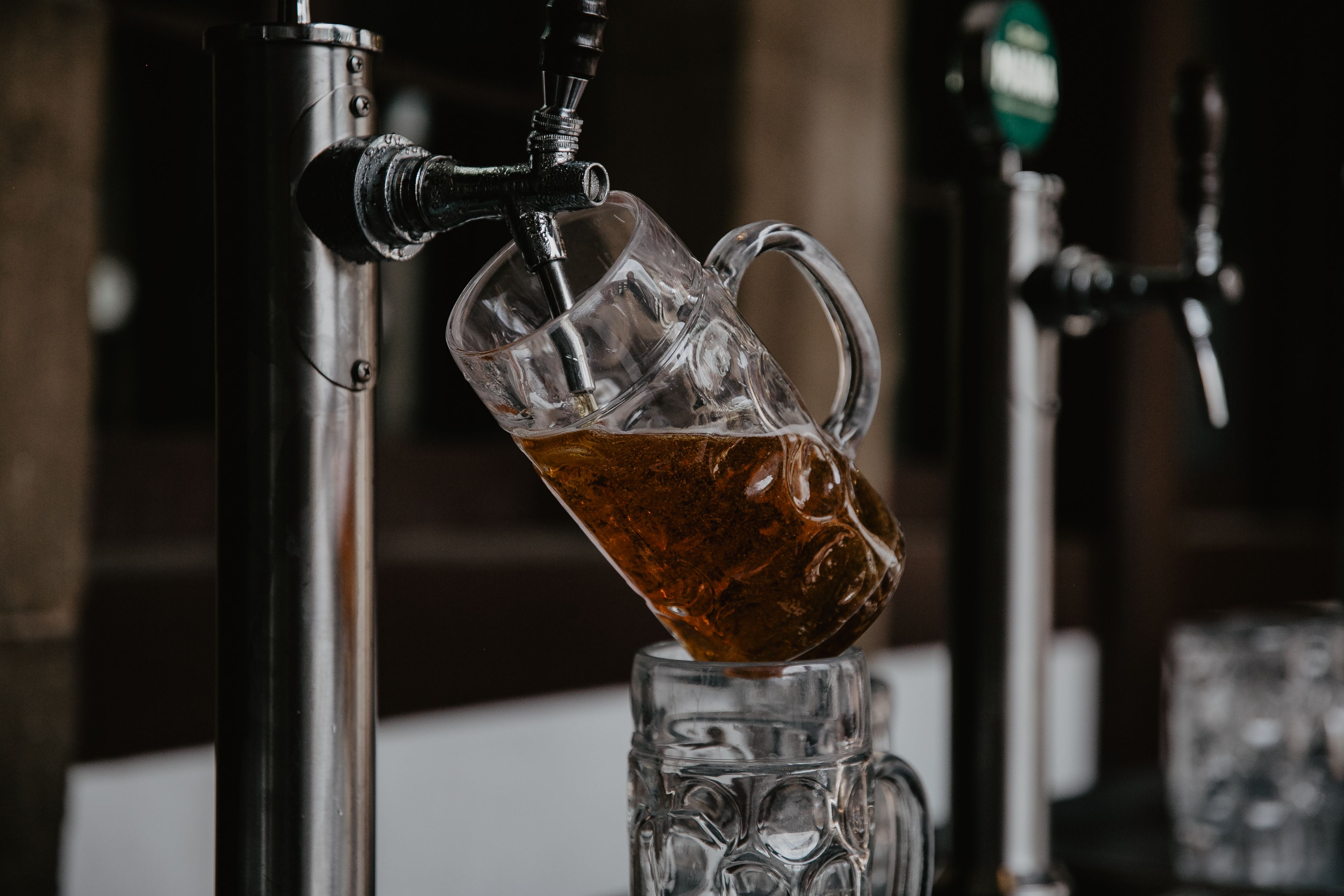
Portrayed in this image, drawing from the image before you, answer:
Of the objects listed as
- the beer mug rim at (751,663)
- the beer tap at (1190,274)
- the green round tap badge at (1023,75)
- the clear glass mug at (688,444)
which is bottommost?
the beer mug rim at (751,663)

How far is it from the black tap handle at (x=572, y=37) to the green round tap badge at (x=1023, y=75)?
0.45 metres

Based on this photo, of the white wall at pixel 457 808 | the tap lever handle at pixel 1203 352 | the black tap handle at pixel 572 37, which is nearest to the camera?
the black tap handle at pixel 572 37

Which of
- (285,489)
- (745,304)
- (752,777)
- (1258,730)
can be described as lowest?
(1258,730)

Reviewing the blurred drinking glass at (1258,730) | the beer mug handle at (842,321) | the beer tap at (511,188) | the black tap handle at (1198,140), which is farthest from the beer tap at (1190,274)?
the blurred drinking glass at (1258,730)

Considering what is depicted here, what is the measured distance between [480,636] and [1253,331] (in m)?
2.35

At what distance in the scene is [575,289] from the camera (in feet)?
1.67

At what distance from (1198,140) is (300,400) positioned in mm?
534

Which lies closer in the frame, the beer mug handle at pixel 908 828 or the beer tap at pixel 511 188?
the beer tap at pixel 511 188

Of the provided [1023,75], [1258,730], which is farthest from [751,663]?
[1258,730]

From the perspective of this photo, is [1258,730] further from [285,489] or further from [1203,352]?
[285,489]

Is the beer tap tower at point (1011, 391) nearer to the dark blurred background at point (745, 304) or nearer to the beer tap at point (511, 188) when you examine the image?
the dark blurred background at point (745, 304)

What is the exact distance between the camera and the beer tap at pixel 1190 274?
2.41 feet

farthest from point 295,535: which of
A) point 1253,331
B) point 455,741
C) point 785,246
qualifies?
point 1253,331

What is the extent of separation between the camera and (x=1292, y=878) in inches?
39.4
